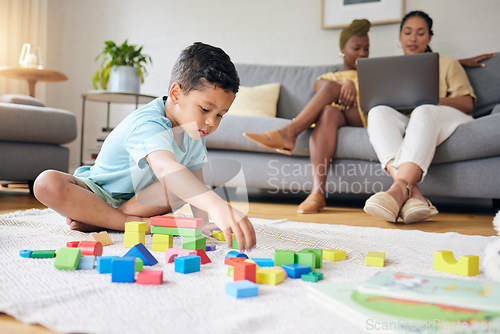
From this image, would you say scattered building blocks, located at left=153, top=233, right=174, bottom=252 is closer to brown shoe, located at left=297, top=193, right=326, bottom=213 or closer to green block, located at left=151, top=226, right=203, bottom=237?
green block, located at left=151, top=226, right=203, bottom=237

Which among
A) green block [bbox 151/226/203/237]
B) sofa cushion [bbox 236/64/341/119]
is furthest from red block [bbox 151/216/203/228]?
sofa cushion [bbox 236/64/341/119]

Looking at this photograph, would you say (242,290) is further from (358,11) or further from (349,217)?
(358,11)

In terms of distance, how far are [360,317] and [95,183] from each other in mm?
→ 923

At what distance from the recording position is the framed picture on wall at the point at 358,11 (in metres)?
2.87

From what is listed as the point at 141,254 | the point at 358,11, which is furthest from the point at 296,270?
the point at 358,11

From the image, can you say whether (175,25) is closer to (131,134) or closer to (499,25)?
(499,25)

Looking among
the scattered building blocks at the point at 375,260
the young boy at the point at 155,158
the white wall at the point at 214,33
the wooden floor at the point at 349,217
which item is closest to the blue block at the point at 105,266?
the young boy at the point at 155,158

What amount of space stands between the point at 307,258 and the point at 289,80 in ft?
7.04

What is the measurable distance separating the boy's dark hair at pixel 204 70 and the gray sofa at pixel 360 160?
84 cm

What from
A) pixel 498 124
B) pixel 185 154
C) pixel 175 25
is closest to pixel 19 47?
pixel 175 25

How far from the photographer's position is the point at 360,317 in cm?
48

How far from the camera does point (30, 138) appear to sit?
2.21 meters

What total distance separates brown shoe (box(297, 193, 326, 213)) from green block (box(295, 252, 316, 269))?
3.58ft

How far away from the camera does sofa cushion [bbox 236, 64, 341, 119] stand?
2707mm
